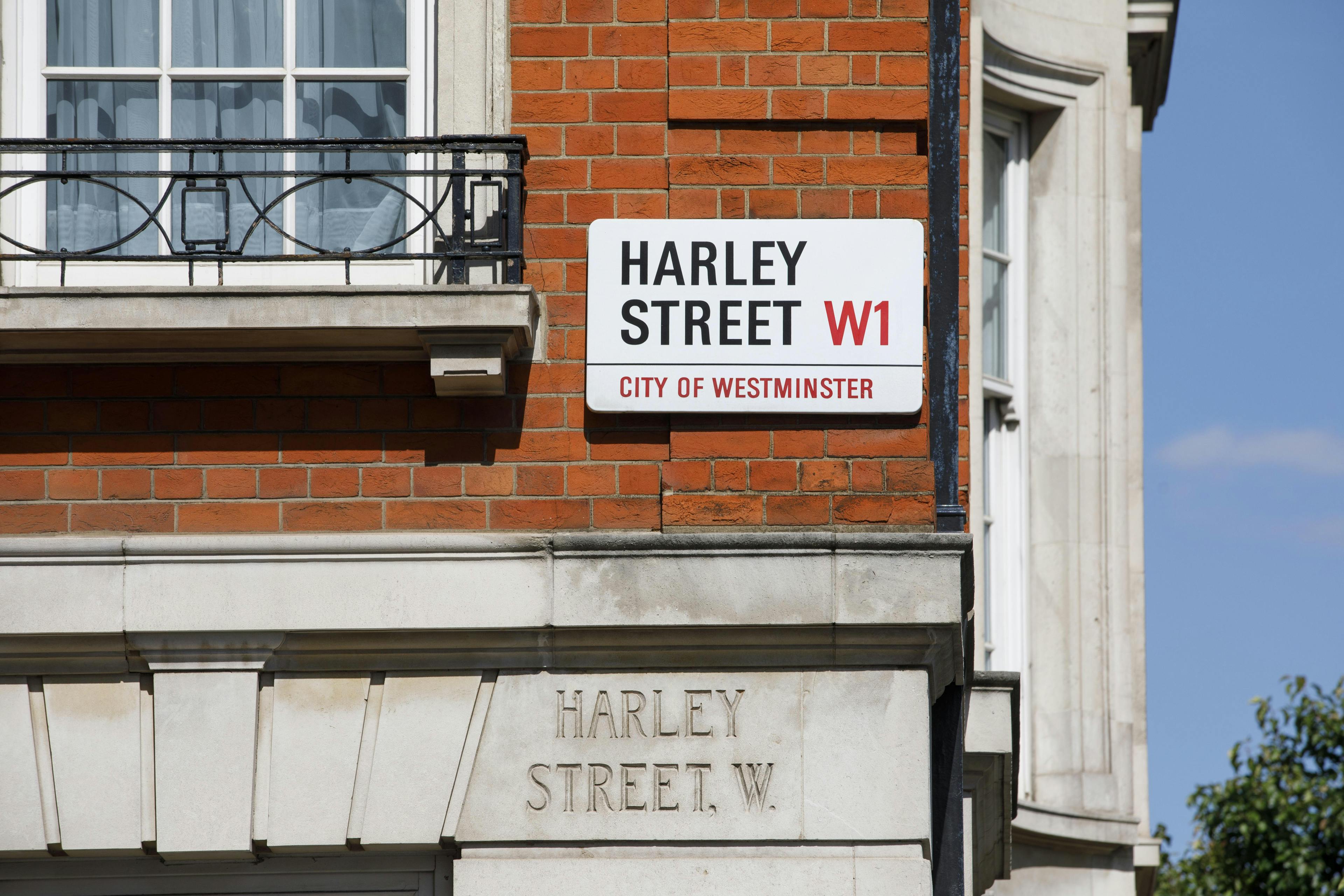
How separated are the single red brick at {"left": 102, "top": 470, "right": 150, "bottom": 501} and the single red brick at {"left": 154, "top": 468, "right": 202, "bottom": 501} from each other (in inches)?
0.7

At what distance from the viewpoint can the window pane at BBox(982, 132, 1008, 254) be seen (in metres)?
10.5

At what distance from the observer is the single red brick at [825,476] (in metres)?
5.91

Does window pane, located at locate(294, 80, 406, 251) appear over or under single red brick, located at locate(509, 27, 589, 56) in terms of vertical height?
under

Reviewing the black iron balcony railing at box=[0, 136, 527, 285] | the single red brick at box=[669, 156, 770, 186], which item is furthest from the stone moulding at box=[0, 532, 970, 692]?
the single red brick at box=[669, 156, 770, 186]

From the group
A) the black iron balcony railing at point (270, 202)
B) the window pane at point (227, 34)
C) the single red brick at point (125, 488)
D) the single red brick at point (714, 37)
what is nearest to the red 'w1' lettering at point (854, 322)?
the single red brick at point (714, 37)

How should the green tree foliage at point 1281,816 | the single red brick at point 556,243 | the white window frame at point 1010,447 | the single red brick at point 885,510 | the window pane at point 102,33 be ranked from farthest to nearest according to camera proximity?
1. the green tree foliage at point 1281,816
2. the white window frame at point 1010,447
3. the window pane at point 102,33
4. the single red brick at point 556,243
5. the single red brick at point 885,510

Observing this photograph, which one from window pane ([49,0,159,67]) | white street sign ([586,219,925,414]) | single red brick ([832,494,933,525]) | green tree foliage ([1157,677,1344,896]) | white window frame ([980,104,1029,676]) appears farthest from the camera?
green tree foliage ([1157,677,1344,896])

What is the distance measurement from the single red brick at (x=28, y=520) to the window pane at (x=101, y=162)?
104cm

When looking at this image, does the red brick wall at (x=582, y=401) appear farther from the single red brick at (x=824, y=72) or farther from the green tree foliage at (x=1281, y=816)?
the green tree foliage at (x=1281, y=816)

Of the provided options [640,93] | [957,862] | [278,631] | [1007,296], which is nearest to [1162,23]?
[1007,296]

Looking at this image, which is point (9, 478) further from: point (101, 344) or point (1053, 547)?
point (1053, 547)

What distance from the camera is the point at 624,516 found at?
5.92 m

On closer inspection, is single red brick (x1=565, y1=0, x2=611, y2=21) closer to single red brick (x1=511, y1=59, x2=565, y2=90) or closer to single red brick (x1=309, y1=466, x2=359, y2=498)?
single red brick (x1=511, y1=59, x2=565, y2=90)

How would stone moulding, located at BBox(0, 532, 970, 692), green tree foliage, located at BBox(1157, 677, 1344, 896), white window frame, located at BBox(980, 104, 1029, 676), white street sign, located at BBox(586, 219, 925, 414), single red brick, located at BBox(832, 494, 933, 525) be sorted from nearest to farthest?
stone moulding, located at BBox(0, 532, 970, 692)
single red brick, located at BBox(832, 494, 933, 525)
white street sign, located at BBox(586, 219, 925, 414)
white window frame, located at BBox(980, 104, 1029, 676)
green tree foliage, located at BBox(1157, 677, 1344, 896)
